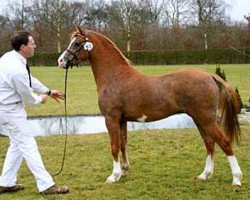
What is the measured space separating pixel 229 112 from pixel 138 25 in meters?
56.2

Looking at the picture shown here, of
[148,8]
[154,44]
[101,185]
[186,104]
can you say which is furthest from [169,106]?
[148,8]

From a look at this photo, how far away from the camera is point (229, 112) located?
21.2 ft

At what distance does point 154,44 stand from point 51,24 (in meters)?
14.6

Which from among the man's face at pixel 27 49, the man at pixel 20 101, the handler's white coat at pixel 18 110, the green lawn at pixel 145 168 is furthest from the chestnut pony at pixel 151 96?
the handler's white coat at pixel 18 110

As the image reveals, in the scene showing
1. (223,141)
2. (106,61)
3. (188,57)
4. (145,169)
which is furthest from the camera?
(188,57)

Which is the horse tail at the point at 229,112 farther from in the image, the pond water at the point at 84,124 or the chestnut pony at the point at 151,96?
the pond water at the point at 84,124

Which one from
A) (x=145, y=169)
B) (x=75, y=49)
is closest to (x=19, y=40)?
(x=75, y=49)

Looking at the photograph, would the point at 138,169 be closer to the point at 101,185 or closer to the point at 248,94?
the point at 101,185

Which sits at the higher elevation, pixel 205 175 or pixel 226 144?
pixel 226 144

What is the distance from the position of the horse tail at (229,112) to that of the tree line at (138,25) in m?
43.4

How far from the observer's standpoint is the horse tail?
6.34 meters

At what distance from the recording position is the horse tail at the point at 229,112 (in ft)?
20.8

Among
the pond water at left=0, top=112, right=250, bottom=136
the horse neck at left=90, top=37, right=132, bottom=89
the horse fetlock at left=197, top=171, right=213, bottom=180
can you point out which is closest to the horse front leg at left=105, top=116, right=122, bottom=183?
the horse neck at left=90, top=37, right=132, bottom=89

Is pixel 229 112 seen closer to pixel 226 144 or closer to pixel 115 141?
pixel 226 144
